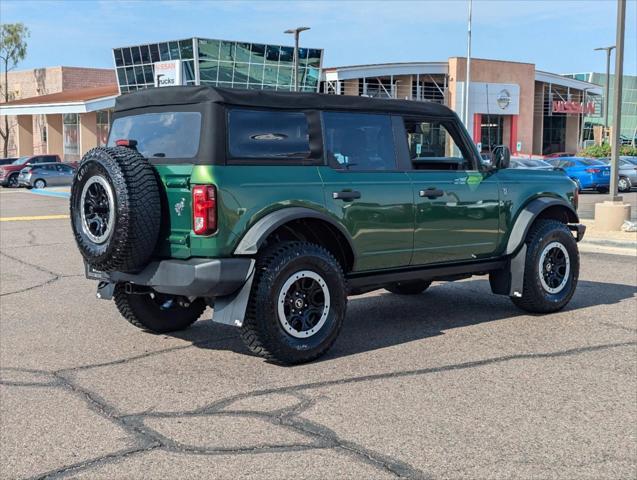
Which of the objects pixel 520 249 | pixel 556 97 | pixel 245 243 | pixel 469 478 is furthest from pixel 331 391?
pixel 556 97

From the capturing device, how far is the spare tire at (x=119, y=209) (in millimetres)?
5965

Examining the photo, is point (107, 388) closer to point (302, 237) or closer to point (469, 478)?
point (302, 237)

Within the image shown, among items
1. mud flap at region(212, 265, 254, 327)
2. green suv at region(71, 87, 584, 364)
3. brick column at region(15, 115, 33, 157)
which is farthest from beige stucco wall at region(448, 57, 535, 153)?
mud flap at region(212, 265, 254, 327)

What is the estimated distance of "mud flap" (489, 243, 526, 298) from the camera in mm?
8008

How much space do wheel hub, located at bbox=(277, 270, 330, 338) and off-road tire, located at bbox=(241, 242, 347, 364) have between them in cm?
3

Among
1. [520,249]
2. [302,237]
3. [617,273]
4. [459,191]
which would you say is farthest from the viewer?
[617,273]

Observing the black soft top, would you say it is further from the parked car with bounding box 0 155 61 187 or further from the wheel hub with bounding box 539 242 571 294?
the parked car with bounding box 0 155 61 187

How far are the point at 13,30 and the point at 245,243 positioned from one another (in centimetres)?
7198

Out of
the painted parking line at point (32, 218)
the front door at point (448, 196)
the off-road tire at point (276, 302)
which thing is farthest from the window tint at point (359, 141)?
the painted parking line at point (32, 218)

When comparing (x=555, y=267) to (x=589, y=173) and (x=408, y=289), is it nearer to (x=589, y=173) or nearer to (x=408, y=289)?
(x=408, y=289)

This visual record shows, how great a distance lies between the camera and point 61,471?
4.25 m

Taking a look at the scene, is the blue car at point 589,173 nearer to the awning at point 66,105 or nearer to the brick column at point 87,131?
the awning at point 66,105

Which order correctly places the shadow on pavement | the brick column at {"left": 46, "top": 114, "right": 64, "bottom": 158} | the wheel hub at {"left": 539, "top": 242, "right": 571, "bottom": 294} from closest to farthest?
the shadow on pavement
the wheel hub at {"left": 539, "top": 242, "right": 571, "bottom": 294}
the brick column at {"left": 46, "top": 114, "right": 64, "bottom": 158}

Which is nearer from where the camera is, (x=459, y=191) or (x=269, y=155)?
(x=269, y=155)
